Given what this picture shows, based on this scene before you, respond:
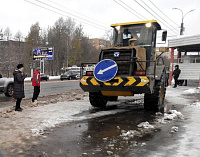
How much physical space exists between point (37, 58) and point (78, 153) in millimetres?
42373

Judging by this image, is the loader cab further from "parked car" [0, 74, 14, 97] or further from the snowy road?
"parked car" [0, 74, 14, 97]

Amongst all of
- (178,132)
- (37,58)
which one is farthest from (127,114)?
(37,58)

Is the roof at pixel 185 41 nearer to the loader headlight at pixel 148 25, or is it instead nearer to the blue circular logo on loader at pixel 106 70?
the loader headlight at pixel 148 25

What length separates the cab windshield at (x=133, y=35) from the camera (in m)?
7.28

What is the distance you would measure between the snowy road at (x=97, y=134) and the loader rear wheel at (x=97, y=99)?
0.66m

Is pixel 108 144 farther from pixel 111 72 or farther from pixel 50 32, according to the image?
pixel 50 32

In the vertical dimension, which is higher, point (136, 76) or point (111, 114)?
point (136, 76)

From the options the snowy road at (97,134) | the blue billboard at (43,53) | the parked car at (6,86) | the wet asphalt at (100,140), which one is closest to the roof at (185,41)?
the snowy road at (97,134)

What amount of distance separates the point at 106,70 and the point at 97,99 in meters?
1.59

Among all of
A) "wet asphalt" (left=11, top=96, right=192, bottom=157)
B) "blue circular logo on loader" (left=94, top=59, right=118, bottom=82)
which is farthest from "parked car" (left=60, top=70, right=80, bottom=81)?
"wet asphalt" (left=11, top=96, right=192, bottom=157)

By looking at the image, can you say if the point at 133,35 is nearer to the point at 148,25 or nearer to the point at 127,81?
the point at 148,25

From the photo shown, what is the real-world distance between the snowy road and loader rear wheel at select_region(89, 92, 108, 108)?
0.66m

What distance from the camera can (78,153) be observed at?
367 cm

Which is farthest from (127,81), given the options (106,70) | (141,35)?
(141,35)
